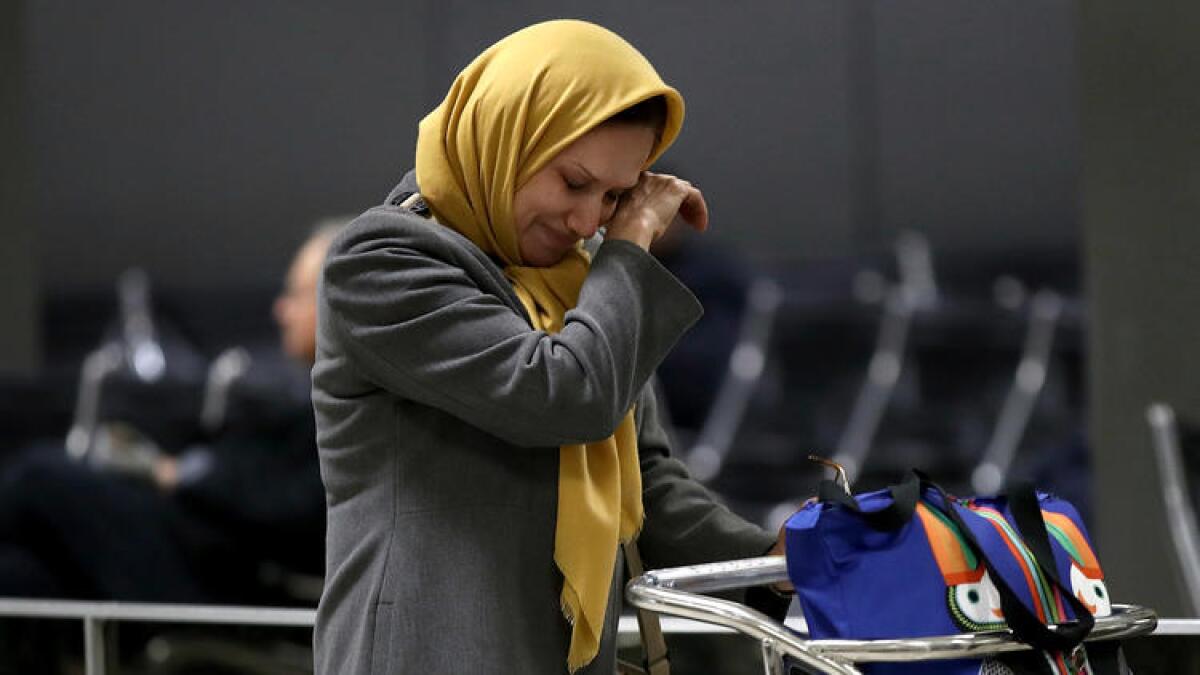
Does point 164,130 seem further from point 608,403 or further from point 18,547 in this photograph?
point 608,403

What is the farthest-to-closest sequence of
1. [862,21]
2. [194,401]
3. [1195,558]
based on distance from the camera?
[862,21] → [194,401] → [1195,558]

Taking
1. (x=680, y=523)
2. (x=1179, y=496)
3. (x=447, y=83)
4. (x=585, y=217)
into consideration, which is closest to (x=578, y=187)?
(x=585, y=217)

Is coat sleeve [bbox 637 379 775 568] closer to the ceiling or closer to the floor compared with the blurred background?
closer to the ceiling

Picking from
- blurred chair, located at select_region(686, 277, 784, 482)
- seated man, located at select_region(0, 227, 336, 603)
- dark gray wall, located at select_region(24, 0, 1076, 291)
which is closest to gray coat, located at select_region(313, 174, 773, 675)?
seated man, located at select_region(0, 227, 336, 603)

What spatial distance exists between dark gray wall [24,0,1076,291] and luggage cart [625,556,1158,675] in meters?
5.80

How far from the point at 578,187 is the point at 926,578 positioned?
18.4 inches

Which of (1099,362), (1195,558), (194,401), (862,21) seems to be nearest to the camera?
(1195,558)

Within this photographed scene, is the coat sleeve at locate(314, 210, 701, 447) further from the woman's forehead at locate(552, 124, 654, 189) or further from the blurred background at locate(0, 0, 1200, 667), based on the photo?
the blurred background at locate(0, 0, 1200, 667)

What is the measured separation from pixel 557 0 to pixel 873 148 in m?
1.47

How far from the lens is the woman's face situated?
1587 millimetres

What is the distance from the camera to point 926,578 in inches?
55.7

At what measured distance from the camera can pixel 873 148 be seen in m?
7.57

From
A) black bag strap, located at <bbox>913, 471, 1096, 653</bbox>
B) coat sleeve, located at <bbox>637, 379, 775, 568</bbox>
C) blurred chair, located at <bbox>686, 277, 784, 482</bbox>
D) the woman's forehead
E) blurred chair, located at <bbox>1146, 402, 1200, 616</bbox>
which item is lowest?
blurred chair, located at <bbox>686, 277, 784, 482</bbox>

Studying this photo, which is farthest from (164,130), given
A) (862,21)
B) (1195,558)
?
(1195,558)
